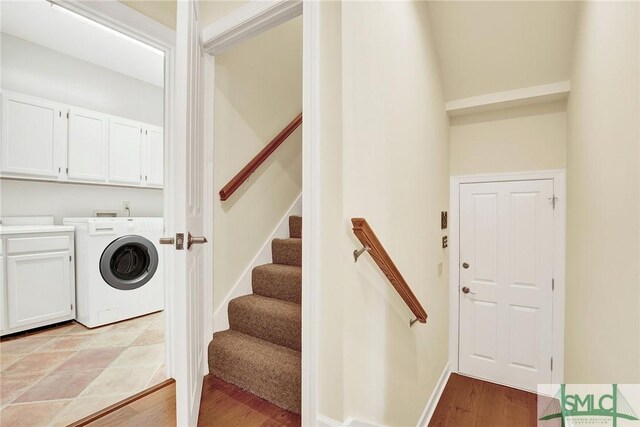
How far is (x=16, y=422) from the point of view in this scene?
158 centimetres

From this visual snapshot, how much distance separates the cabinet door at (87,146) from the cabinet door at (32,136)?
3.5 inches

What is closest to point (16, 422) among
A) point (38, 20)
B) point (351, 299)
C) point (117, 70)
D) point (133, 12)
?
point (351, 299)

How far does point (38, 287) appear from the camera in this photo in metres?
2.76

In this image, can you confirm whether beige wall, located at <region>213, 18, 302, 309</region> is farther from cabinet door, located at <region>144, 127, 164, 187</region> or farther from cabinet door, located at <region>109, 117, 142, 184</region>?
cabinet door, located at <region>109, 117, 142, 184</region>

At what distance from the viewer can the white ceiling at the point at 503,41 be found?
86.5 inches

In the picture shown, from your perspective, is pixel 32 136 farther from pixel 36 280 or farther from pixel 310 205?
pixel 310 205

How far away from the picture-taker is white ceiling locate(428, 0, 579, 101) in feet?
7.21

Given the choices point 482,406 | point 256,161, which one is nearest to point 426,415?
point 482,406

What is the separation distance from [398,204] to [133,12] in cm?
196

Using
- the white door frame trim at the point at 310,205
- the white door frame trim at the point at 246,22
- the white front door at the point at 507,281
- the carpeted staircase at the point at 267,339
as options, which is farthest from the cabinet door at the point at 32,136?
the white front door at the point at 507,281

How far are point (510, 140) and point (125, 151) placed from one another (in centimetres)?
443

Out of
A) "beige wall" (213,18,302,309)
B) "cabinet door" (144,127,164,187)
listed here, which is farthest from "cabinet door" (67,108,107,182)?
"beige wall" (213,18,302,309)

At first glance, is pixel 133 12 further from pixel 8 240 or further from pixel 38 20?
pixel 8 240

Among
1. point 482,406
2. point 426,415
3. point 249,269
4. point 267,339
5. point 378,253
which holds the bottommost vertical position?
point 482,406
